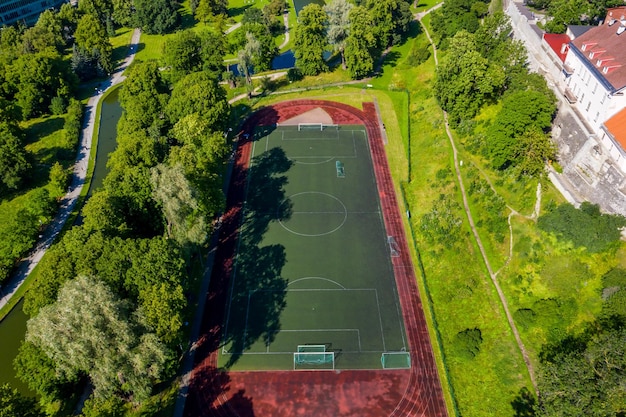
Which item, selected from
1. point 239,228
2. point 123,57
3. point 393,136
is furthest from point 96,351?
point 123,57

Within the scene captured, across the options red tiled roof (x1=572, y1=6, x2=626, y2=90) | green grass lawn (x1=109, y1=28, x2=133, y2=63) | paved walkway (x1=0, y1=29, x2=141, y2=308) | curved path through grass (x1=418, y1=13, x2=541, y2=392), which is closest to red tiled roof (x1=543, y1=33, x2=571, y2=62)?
red tiled roof (x1=572, y1=6, x2=626, y2=90)

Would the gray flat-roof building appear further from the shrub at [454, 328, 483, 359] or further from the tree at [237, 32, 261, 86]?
the shrub at [454, 328, 483, 359]

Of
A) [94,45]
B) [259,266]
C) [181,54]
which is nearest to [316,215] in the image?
[259,266]

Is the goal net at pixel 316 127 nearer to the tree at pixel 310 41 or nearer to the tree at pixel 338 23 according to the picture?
the tree at pixel 310 41

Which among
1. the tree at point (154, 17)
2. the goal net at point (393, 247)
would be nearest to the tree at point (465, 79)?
the goal net at point (393, 247)

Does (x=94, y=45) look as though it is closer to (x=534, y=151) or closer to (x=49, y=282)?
(x=49, y=282)
